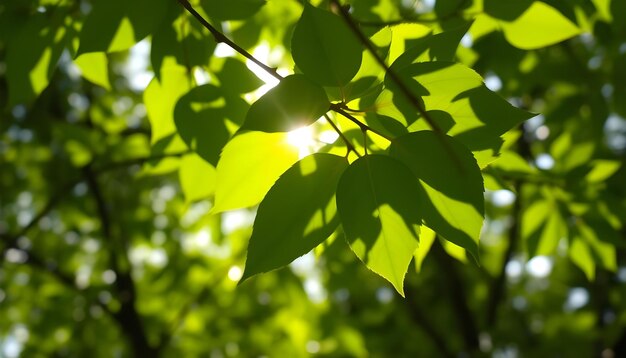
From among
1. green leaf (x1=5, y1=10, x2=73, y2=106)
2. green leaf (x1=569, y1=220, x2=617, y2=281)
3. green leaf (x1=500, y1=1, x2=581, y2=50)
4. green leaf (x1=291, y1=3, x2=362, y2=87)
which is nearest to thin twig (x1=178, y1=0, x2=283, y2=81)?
green leaf (x1=291, y1=3, x2=362, y2=87)

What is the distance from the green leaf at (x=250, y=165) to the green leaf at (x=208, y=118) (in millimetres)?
133

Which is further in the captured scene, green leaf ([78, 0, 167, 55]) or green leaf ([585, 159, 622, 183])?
green leaf ([585, 159, 622, 183])

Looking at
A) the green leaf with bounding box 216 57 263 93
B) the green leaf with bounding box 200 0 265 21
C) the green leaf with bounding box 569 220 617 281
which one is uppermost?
the green leaf with bounding box 200 0 265 21

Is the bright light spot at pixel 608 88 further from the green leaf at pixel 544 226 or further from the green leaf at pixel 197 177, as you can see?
the green leaf at pixel 197 177

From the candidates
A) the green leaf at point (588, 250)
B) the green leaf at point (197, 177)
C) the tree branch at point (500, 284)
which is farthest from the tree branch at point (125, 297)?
the green leaf at point (588, 250)

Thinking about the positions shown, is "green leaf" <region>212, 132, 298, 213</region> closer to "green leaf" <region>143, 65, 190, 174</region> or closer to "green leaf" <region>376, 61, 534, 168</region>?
"green leaf" <region>376, 61, 534, 168</region>

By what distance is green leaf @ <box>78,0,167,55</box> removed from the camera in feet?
3.17

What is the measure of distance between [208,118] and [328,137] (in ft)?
0.71

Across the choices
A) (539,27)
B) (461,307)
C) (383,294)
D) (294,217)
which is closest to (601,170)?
(539,27)

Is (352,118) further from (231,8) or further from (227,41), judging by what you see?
(231,8)

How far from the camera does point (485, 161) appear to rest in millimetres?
850

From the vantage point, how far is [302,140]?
94cm

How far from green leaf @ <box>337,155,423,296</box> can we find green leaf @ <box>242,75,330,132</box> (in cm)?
9

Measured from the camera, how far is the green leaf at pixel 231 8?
3.43 ft
